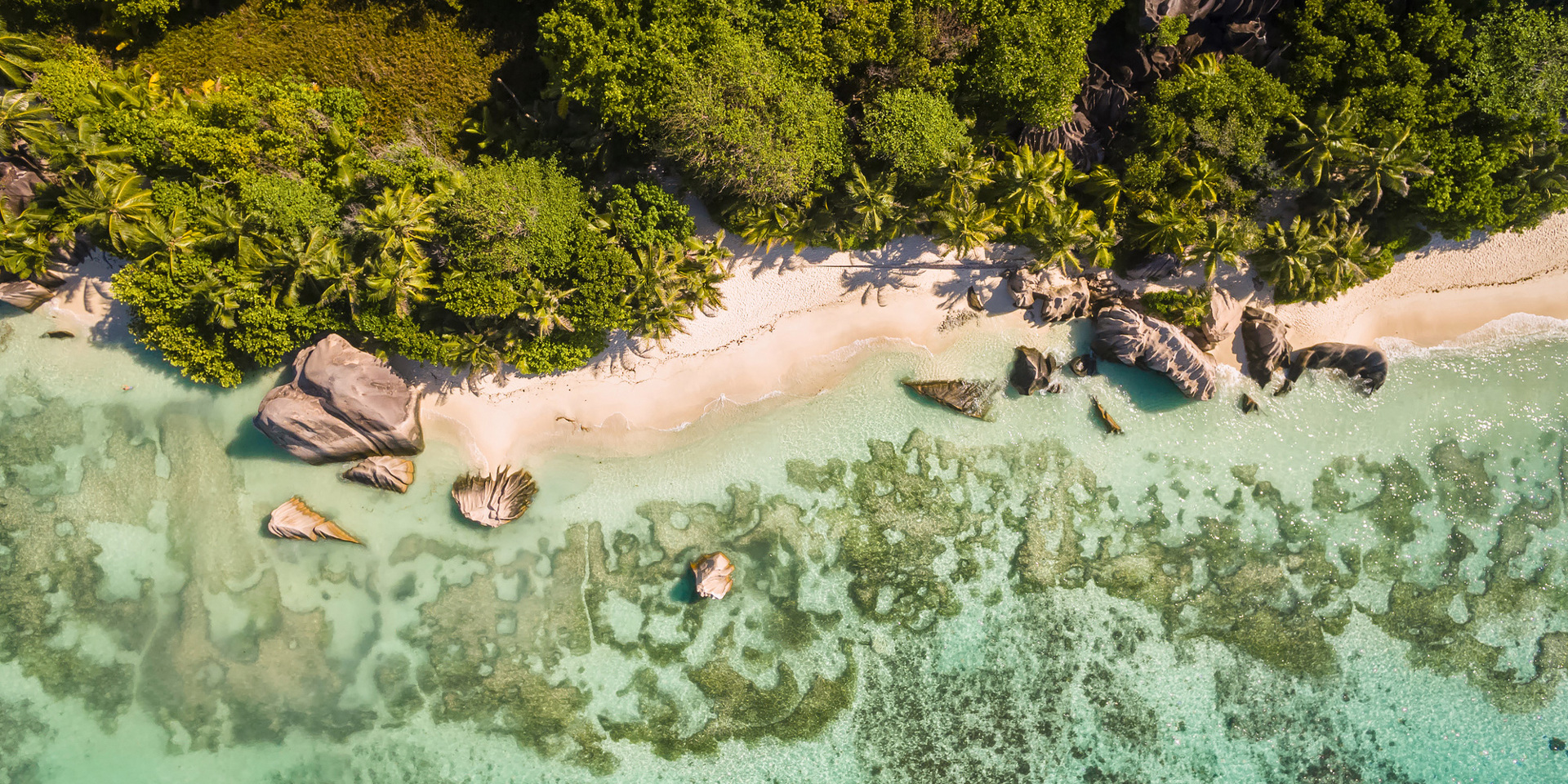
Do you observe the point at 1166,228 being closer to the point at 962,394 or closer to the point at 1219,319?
the point at 1219,319

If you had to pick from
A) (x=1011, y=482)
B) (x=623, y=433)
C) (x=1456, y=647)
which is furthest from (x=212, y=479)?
(x=1456, y=647)

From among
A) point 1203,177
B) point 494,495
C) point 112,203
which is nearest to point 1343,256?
point 1203,177

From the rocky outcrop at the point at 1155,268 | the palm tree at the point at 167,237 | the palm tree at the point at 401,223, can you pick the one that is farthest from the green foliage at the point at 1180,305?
the palm tree at the point at 167,237

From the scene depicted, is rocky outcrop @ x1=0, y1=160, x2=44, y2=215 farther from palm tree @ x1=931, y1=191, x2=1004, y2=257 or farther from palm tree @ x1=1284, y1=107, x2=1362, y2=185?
palm tree @ x1=1284, y1=107, x2=1362, y2=185

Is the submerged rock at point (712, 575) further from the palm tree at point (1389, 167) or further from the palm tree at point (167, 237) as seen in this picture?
the palm tree at point (1389, 167)

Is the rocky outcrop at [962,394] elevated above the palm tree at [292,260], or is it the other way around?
the palm tree at [292,260]

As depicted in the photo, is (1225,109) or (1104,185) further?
(1104,185)

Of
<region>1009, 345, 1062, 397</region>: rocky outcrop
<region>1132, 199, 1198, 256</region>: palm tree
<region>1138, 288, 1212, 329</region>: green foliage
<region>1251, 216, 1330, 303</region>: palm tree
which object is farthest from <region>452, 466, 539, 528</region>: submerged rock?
<region>1251, 216, 1330, 303</region>: palm tree

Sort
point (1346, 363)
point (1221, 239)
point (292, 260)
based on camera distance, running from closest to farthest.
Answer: point (292, 260)
point (1221, 239)
point (1346, 363)
